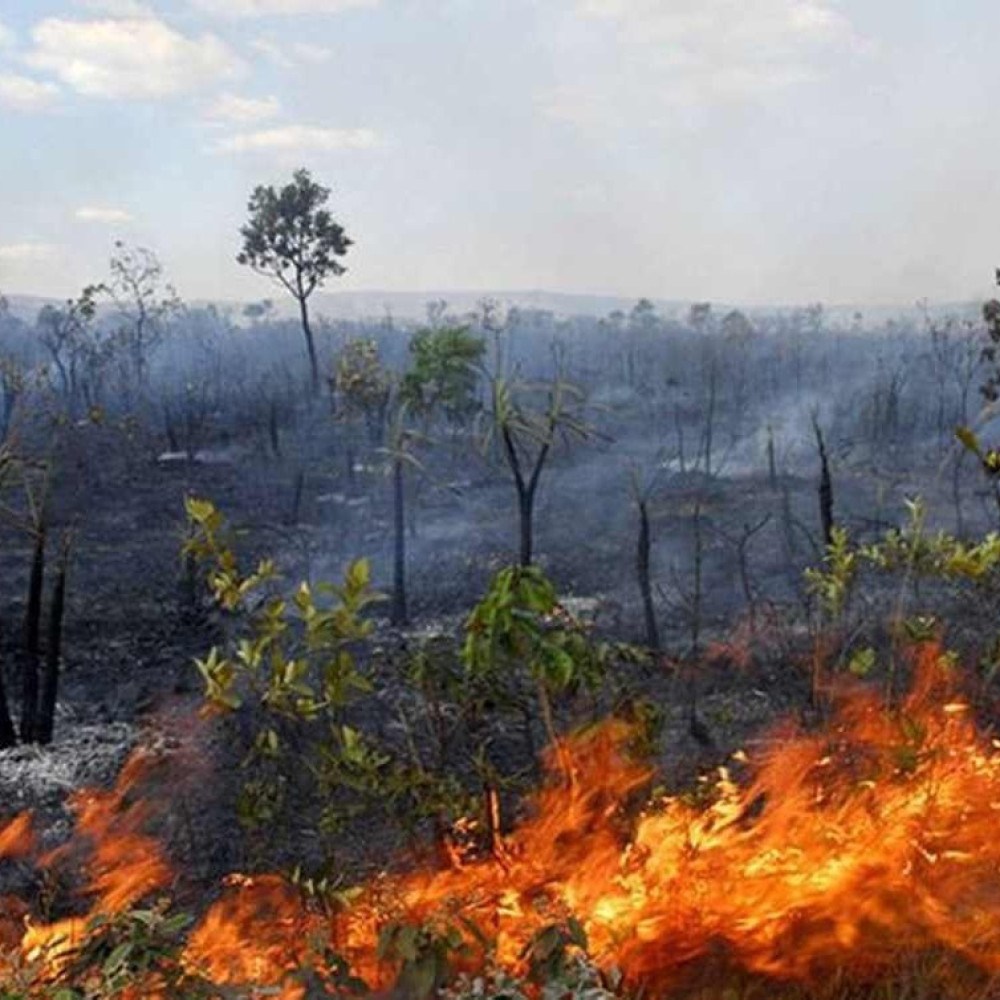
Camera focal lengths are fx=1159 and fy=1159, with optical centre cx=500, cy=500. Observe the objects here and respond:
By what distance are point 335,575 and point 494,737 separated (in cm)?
674

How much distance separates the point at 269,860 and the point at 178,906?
638 mm

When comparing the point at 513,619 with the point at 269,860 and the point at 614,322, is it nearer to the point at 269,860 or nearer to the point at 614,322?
the point at 269,860

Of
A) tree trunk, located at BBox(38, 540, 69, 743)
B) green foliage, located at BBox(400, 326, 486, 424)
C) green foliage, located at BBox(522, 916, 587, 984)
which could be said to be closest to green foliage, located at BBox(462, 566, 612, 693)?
green foliage, located at BBox(522, 916, 587, 984)

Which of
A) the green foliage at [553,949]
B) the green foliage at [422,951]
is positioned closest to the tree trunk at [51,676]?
the green foliage at [422,951]

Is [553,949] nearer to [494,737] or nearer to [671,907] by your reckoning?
[671,907]

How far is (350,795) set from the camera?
864 centimetres

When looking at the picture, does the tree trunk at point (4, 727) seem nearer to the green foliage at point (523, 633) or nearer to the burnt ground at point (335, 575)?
the burnt ground at point (335, 575)

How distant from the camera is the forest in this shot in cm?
421

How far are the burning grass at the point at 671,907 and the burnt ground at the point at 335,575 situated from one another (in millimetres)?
1170

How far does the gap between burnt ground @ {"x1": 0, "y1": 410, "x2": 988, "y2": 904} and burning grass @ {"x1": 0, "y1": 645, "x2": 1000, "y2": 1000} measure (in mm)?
1170

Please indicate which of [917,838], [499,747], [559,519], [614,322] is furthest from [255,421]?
[614,322]

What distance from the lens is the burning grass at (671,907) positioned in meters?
3.63

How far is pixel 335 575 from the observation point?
15727mm

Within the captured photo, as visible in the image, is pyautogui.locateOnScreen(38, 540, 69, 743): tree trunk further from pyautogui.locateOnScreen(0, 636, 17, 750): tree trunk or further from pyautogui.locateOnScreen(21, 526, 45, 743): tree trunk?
pyautogui.locateOnScreen(0, 636, 17, 750): tree trunk
